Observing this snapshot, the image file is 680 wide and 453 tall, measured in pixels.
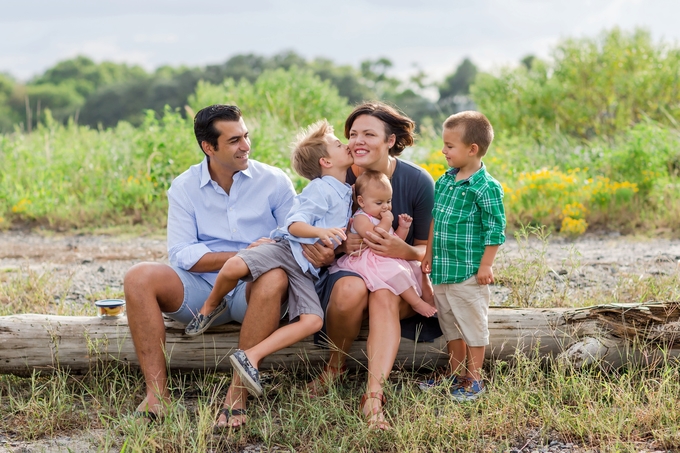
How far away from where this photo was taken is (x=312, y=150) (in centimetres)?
361

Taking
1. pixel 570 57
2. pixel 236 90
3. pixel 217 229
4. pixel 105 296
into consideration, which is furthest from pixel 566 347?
pixel 570 57

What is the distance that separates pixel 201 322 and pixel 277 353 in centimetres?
45

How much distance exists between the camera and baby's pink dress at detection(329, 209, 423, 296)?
340cm

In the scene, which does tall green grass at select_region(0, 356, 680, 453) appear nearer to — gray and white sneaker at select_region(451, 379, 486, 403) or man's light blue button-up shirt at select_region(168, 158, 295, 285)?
gray and white sneaker at select_region(451, 379, 486, 403)

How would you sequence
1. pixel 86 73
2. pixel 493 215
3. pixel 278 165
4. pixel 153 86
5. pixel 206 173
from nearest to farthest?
pixel 493 215 → pixel 206 173 → pixel 278 165 → pixel 153 86 → pixel 86 73

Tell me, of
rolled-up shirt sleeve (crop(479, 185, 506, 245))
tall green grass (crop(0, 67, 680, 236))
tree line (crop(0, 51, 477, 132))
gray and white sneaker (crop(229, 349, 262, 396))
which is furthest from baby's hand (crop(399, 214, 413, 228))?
tree line (crop(0, 51, 477, 132))

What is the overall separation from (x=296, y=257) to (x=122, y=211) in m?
5.92

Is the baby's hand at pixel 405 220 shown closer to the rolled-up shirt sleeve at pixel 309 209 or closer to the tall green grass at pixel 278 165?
the rolled-up shirt sleeve at pixel 309 209

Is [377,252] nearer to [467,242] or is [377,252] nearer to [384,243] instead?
[384,243]

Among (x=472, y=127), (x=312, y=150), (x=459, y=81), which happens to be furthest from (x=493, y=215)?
(x=459, y=81)

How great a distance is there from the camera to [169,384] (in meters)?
3.70

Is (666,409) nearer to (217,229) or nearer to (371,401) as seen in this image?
(371,401)

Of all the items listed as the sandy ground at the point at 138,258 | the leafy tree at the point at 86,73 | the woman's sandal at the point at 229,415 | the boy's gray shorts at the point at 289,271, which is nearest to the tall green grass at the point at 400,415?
the woman's sandal at the point at 229,415

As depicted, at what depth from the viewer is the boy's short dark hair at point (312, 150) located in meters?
3.61
